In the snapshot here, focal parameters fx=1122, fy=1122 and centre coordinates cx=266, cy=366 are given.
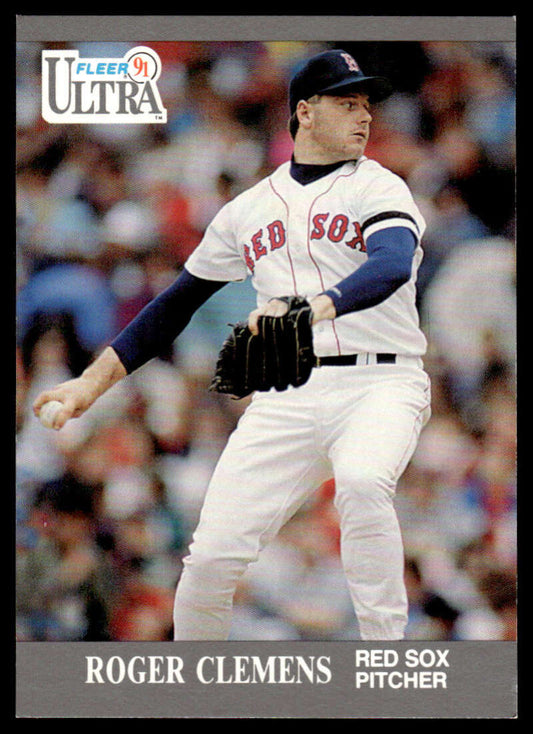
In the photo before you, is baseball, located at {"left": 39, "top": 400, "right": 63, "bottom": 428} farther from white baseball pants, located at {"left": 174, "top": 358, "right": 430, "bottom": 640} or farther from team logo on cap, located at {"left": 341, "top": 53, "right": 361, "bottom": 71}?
team logo on cap, located at {"left": 341, "top": 53, "right": 361, "bottom": 71}

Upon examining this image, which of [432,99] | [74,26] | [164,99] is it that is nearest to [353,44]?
[432,99]

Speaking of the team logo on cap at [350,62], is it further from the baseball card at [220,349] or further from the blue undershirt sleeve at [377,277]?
the blue undershirt sleeve at [377,277]

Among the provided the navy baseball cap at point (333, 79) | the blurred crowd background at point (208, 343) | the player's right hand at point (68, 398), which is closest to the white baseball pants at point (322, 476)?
the blurred crowd background at point (208, 343)

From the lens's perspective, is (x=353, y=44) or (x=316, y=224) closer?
(x=316, y=224)

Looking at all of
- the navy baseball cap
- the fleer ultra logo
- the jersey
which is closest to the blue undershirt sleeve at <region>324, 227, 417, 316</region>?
the jersey

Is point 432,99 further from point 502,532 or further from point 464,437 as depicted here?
point 502,532

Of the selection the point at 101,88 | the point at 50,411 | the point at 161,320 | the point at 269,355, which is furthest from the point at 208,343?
the point at 101,88
